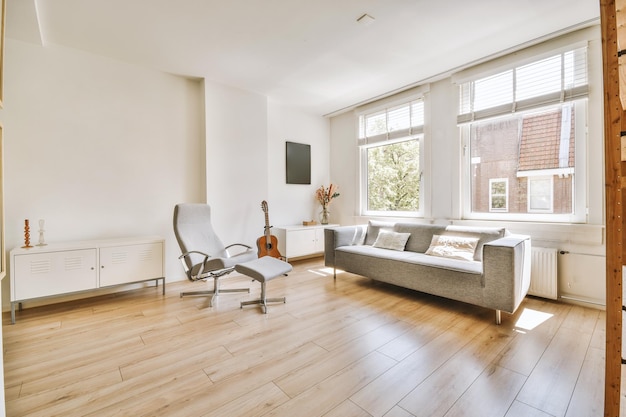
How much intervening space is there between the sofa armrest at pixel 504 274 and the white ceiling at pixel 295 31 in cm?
213

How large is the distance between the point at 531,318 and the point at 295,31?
3.57 metres

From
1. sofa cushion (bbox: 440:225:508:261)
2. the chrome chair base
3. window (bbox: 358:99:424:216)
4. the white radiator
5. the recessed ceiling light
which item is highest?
the recessed ceiling light

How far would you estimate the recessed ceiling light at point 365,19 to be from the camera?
8.44ft

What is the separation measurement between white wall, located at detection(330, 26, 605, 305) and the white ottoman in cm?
241

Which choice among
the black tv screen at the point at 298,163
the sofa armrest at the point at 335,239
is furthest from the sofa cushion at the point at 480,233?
the black tv screen at the point at 298,163

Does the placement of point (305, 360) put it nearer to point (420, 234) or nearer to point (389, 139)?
point (420, 234)

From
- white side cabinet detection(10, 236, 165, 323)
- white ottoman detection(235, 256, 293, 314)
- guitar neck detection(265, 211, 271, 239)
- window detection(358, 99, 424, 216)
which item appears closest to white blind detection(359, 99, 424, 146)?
window detection(358, 99, 424, 216)

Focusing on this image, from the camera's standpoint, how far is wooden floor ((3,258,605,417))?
1.52m

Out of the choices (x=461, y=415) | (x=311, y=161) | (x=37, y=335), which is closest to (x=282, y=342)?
(x=461, y=415)

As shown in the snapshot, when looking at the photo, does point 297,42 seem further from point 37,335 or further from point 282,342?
point 37,335

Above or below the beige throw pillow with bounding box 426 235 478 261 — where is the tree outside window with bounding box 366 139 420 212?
above

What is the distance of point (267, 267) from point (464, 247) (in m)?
2.20

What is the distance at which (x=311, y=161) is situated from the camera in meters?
5.50

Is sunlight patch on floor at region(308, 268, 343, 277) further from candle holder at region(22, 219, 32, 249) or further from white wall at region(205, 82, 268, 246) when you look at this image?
candle holder at region(22, 219, 32, 249)
